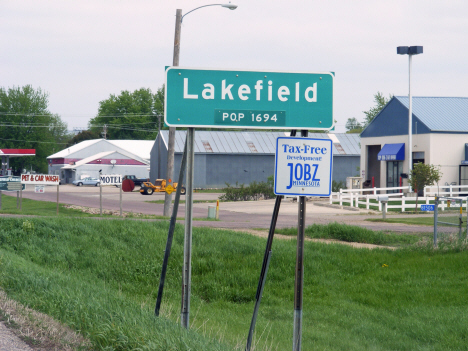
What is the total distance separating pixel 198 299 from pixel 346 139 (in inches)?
2121

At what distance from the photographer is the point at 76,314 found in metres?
5.08

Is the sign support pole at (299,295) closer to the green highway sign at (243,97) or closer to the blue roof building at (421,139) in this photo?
the green highway sign at (243,97)

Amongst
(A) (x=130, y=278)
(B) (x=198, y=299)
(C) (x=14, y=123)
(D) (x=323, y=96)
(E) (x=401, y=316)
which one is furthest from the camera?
(C) (x=14, y=123)

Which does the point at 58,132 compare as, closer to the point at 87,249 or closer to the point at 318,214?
the point at 318,214

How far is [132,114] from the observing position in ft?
370

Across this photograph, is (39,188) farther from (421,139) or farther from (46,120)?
(46,120)

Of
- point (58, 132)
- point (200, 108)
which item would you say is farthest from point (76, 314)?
point (58, 132)

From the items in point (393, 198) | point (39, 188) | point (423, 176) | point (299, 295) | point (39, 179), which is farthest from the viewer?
point (423, 176)

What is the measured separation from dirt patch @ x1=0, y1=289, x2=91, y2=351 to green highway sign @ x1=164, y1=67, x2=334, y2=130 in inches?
80.6

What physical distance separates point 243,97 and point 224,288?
560 centimetres

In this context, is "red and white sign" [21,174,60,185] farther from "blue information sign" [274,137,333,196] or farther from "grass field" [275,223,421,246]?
"blue information sign" [274,137,333,196]

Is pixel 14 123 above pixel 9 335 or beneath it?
above

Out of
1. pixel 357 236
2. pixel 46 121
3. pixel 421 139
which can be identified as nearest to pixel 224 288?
pixel 357 236

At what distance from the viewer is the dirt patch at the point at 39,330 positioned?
4.49 metres
